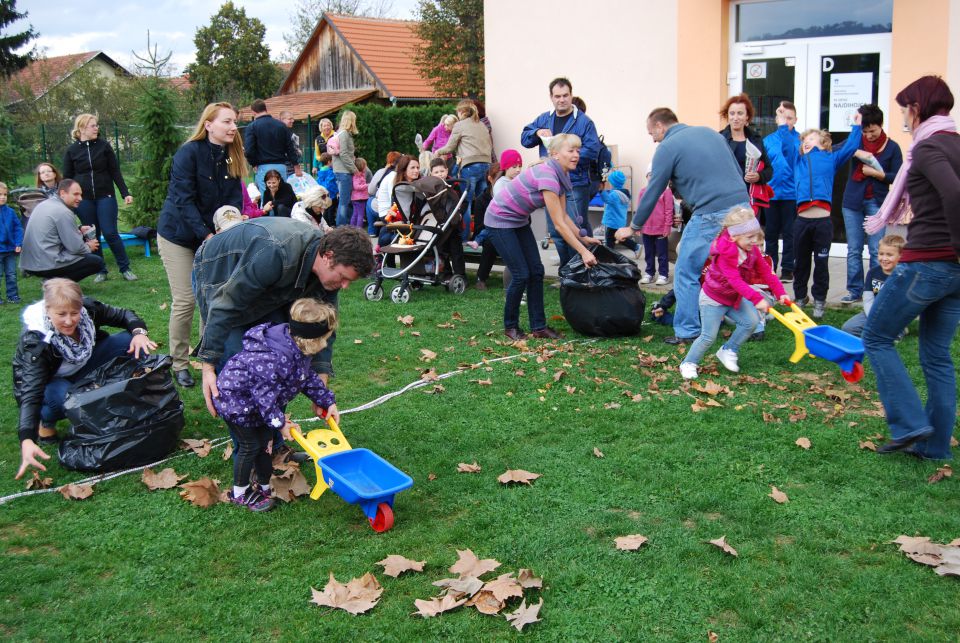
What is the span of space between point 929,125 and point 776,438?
200cm

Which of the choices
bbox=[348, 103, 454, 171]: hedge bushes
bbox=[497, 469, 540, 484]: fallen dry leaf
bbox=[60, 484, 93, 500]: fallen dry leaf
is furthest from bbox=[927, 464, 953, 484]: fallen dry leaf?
bbox=[348, 103, 454, 171]: hedge bushes

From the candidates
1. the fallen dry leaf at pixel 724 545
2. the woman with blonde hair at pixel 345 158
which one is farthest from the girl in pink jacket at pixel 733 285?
the woman with blonde hair at pixel 345 158

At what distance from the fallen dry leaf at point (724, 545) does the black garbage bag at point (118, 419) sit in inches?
131

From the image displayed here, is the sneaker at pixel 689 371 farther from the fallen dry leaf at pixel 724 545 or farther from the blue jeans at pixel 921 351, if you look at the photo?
the fallen dry leaf at pixel 724 545

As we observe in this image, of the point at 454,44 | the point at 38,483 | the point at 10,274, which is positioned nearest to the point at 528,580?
the point at 38,483

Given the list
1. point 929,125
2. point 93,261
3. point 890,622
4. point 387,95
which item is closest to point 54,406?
point 93,261

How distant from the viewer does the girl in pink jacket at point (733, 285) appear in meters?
6.50

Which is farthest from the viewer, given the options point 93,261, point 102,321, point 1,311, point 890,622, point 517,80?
point 517,80

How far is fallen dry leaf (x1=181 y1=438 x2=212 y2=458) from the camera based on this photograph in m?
5.45

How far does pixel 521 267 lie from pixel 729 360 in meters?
2.03

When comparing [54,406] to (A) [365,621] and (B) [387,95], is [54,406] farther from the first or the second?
(B) [387,95]

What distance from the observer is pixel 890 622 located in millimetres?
3396

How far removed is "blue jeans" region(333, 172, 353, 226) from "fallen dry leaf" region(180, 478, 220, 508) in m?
10.4

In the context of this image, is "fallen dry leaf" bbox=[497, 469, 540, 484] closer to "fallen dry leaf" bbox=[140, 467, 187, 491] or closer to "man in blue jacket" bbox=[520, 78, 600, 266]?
"fallen dry leaf" bbox=[140, 467, 187, 491]
